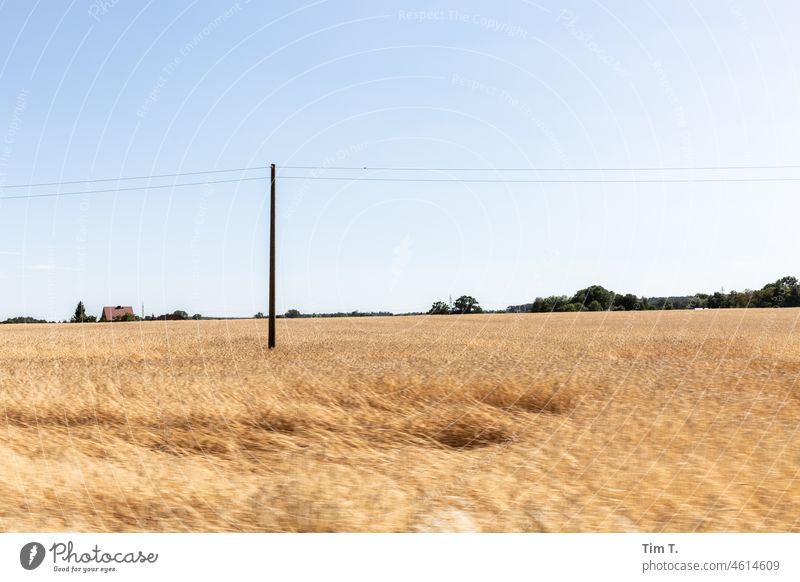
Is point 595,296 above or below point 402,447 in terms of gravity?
above

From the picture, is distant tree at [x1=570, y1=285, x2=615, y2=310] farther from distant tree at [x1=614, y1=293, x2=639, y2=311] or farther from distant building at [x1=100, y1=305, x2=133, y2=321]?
distant building at [x1=100, y1=305, x2=133, y2=321]

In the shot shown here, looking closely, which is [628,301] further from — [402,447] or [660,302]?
[402,447]

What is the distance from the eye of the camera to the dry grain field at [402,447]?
22.0ft

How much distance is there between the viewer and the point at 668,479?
25.7 feet

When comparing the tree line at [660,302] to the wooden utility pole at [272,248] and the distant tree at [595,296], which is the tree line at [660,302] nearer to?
the distant tree at [595,296]

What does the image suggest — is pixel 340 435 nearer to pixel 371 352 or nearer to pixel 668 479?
pixel 668 479

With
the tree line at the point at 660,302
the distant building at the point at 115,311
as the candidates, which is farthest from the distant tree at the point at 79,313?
the tree line at the point at 660,302

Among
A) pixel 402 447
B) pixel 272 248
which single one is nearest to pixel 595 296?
pixel 272 248

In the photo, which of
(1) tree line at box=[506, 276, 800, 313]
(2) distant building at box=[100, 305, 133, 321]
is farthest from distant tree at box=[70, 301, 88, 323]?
(1) tree line at box=[506, 276, 800, 313]

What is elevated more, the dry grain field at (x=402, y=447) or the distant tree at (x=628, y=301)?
the distant tree at (x=628, y=301)

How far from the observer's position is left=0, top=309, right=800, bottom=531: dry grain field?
22.0 ft

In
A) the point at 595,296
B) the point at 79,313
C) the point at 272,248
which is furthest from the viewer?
the point at 79,313

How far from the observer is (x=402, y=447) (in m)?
10.7

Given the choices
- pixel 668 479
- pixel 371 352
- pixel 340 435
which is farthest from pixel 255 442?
pixel 371 352
